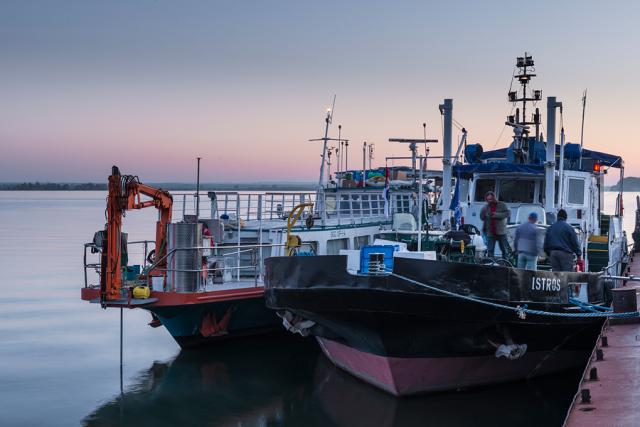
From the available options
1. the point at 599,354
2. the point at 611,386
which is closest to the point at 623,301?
the point at 599,354

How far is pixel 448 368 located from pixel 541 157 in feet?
31.5

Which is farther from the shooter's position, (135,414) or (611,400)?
(135,414)

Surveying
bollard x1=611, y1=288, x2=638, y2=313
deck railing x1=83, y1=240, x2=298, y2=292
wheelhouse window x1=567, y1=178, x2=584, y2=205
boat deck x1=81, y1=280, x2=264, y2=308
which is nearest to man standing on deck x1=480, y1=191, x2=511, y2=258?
bollard x1=611, y1=288, x2=638, y2=313

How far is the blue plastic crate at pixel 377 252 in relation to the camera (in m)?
12.2

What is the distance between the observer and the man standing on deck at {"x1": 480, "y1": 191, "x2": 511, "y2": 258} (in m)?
14.4

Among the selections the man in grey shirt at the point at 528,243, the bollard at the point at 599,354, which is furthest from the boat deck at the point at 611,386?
the man in grey shirt at the point at 528,243

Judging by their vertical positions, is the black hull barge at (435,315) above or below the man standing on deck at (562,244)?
below

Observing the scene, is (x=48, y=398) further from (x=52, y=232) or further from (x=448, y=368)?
(x=52, y=232)

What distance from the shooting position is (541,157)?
21375 mm

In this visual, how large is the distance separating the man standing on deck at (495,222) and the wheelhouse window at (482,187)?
428 cm

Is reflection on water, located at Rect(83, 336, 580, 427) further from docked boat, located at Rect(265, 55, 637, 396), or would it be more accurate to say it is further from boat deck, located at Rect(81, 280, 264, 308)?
boat deck, located at Rect(81, 280, 264, 308)

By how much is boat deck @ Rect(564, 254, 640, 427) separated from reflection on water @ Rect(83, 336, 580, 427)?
1.92m

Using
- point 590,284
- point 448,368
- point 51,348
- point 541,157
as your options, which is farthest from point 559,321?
point 51,348

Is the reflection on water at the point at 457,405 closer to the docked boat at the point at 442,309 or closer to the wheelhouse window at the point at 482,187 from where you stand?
the docked boat at the point at 442,309
